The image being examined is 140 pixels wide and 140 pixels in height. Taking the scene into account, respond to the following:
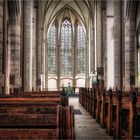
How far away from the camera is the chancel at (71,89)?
4.36 meters

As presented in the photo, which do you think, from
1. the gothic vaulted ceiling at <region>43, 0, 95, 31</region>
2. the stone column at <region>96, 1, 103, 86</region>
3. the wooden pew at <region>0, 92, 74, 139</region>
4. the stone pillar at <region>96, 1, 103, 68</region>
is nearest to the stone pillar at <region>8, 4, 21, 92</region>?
the stone column at <region>96, 1, 103, 86</region>

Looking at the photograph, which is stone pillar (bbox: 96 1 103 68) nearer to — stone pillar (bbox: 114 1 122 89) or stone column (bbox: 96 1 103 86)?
stone column (bbox: 96 1 103 86)

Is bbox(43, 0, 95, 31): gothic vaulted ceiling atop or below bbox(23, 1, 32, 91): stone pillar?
atop

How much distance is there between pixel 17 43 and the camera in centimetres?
2061

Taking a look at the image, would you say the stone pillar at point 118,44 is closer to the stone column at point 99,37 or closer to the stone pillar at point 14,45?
the stone pillar at point 14,45

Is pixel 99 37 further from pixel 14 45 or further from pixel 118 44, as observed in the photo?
pixel 14 45

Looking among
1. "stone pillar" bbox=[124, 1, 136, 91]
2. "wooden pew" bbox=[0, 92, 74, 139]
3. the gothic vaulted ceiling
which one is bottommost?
"wooden pew" bbox=[0, 92, 74, 139]

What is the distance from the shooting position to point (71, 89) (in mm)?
42781

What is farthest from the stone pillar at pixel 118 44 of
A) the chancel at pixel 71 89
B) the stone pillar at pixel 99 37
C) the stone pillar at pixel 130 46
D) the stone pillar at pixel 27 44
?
the stone pillar at pixel 99 37

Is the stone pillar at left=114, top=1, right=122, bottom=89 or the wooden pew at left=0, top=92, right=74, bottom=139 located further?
the stone pillar at left=114, top=1, right=122, bottom=89

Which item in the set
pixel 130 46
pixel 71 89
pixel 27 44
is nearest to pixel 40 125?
pixel 130 46

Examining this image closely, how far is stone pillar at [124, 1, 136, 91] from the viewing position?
Answer: 21156 millimetres

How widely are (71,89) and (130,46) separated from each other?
2195 cm

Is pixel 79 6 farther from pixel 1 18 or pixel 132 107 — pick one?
pixel 132 107
